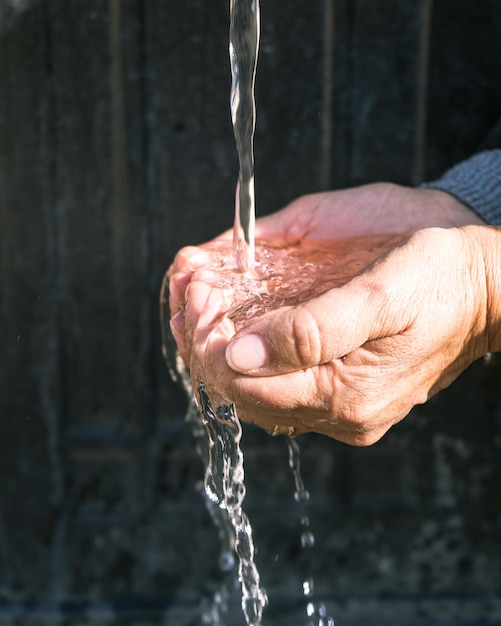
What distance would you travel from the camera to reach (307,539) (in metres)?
1.70

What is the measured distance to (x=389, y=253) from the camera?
3.33 feet

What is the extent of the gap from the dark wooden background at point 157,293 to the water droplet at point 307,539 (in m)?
0.02

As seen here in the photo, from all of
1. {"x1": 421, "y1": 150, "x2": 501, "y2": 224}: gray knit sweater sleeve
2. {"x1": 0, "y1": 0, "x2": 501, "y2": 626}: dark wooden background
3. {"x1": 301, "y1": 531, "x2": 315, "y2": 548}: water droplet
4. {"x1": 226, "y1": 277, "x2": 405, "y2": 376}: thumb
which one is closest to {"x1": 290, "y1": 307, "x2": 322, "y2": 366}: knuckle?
{"x1": 226, "y1": 277, "x2": 405, "y2": 376}: thumb

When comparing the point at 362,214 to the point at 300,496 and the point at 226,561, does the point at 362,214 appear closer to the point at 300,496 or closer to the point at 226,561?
the point at 300,496

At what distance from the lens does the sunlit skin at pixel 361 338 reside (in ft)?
3.18

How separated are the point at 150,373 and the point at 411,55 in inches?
30.4

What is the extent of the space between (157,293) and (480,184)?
2.07 feet

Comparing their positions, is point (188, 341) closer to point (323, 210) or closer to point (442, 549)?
point (323, 210)

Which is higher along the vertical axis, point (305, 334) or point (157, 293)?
point (305, 334)

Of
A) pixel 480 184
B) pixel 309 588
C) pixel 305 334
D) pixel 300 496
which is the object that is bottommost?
pixel 309 588

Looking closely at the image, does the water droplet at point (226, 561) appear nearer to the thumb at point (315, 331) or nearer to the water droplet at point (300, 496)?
the water droplet at point (300, 496)

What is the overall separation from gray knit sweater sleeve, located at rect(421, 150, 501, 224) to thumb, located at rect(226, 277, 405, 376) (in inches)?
16.8

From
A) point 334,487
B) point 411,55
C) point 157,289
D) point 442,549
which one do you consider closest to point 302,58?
point 411,55

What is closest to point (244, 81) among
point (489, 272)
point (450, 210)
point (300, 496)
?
point (450, 210)
